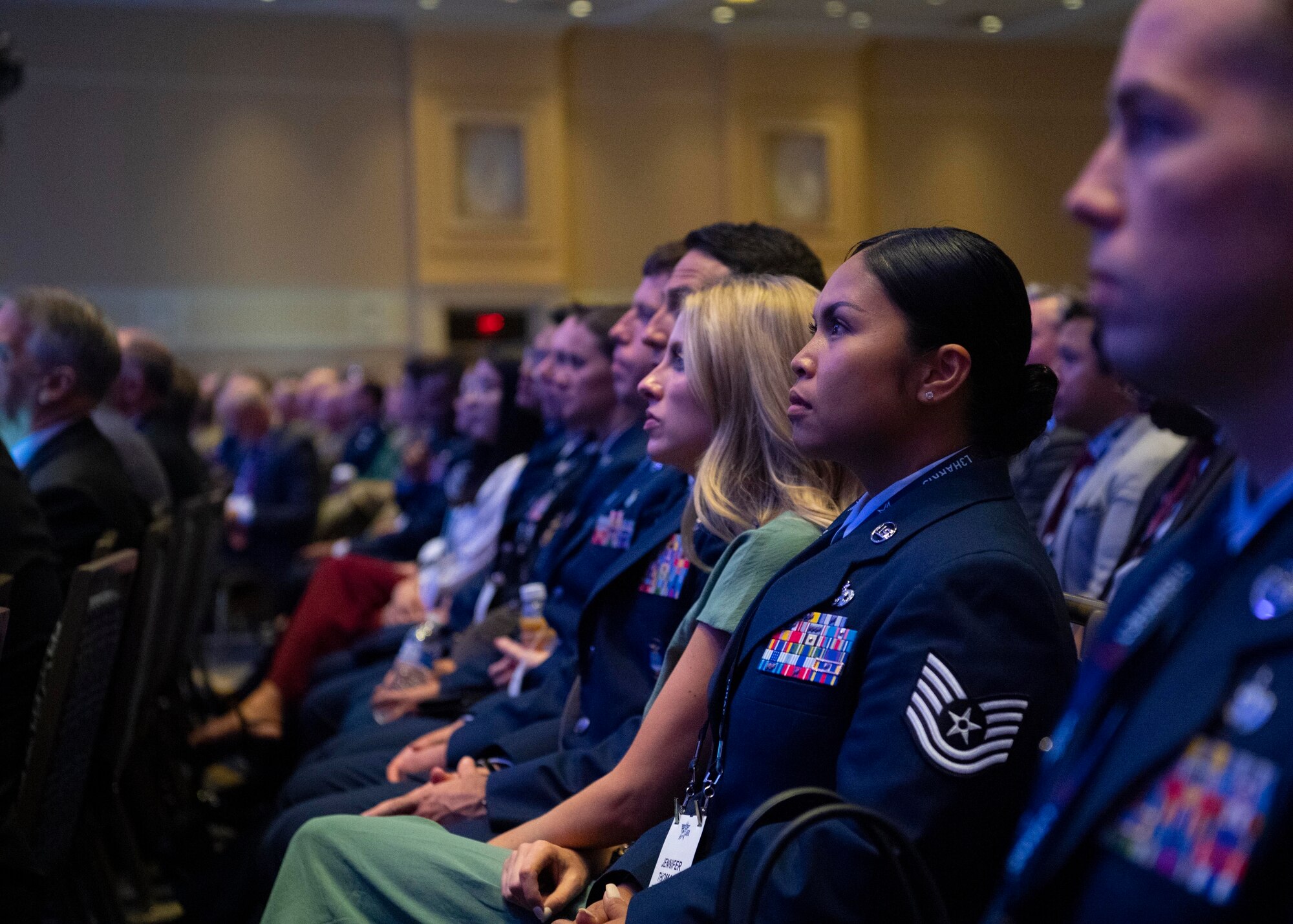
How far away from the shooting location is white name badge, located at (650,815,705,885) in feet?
5.06

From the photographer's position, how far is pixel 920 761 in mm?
1256

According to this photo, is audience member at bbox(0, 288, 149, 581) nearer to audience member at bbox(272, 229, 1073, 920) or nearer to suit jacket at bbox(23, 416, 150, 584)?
suit jacket at bbox(23, 416, 150, 584)

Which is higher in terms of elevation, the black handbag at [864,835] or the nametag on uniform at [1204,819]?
the nametag on uniform at [1204,819]

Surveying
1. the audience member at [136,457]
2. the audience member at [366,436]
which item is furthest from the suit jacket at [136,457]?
the audience member at [366,436]

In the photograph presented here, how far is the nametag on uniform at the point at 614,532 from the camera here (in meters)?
2.50

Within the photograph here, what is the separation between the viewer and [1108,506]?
324 centimetres

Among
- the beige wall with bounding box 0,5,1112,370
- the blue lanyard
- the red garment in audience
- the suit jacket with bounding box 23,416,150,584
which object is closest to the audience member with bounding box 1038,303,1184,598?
the blue lanyard

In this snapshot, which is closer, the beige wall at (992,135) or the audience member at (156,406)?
the audience member at (156,406)

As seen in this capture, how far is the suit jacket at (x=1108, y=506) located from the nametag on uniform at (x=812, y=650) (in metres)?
1.85

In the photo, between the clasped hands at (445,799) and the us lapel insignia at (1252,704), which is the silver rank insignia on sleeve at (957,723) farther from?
the clasped hands at (445,799)

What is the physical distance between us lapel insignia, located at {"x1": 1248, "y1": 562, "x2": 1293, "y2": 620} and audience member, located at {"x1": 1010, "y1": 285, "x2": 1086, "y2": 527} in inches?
121

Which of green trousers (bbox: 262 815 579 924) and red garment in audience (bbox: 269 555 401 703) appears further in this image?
red garment in audience (bbox: 269 555 401 703)

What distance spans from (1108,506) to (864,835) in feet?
7.29

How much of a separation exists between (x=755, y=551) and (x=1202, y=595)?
2.94ft
